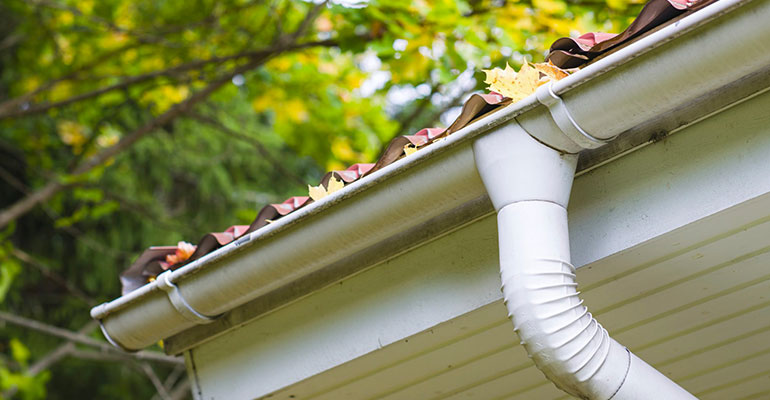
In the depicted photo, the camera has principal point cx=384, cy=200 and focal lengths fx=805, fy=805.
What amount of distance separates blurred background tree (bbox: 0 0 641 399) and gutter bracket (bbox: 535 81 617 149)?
193 centimetres

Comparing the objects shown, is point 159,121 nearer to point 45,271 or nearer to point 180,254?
point 45,271

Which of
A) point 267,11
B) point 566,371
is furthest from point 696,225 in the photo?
point 267,11

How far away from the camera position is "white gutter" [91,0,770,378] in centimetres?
145

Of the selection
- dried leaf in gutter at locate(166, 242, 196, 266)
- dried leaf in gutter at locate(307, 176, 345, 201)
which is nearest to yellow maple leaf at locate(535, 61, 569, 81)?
dried leaf in gutter at locate(307, 176, 345, 201)

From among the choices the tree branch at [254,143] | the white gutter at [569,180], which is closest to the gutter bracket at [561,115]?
the white gutter at [569,180]

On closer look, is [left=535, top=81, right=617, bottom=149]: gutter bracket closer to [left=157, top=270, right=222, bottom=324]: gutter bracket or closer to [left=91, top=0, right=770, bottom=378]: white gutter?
[left=91, top=0, right=770, bottom=378]: white gutter

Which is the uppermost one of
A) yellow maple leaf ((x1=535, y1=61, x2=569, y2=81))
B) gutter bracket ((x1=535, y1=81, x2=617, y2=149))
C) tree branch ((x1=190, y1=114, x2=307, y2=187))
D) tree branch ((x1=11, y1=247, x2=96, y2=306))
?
tree branch ((x1=190, y1=114, x2=307, y2=187))

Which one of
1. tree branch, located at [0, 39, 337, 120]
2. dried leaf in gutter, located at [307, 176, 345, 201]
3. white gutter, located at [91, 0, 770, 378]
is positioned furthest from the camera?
tree branch, located at [0, 39, 337, 120]

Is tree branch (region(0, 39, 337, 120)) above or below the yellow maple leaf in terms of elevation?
above

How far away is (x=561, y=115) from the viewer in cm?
162

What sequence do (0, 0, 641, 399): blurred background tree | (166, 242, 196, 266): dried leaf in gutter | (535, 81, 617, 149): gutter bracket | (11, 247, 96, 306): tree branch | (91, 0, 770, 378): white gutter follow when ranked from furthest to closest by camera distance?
(11, 247, 96, 306): tree branch → (0, 0, 641, 399): blurred background tree → (166, 242, 196, 266): dried leaf in gutter → (535, 81, 617, 149): gutter bracket → (91, 0, 770, 378): white gutter

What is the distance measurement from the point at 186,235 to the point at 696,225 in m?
5.59

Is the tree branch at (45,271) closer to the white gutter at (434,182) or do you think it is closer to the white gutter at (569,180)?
the white gutter at (434,182)

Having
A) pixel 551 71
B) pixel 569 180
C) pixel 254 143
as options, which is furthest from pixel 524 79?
pixel 254 143
